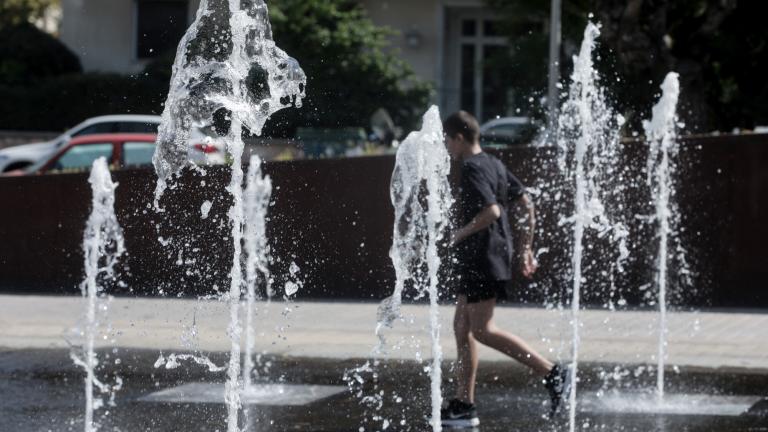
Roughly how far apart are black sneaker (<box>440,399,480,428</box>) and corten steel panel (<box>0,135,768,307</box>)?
458 centimetres

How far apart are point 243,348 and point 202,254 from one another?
4.54 ft

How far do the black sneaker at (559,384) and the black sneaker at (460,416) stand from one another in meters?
0.44

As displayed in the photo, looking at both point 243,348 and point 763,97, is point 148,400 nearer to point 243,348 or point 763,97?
point 243,348

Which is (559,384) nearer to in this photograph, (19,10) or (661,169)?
(661,169)

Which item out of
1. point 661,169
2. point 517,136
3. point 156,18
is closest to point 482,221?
point 661,169

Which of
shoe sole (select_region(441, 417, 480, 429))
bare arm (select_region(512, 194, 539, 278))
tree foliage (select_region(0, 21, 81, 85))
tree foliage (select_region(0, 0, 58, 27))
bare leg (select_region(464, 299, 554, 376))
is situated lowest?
shoe sole (select_region(441, 417, 480, 429))

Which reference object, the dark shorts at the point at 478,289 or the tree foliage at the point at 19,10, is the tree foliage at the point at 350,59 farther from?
the dark shorts at the point at 478,289

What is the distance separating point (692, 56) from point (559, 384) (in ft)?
32.9

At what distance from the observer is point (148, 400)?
7906 millimetres

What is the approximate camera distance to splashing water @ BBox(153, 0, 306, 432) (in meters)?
7.23

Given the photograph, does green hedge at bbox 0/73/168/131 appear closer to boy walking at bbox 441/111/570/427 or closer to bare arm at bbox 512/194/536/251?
bare arm at bbox 512/194/536/251

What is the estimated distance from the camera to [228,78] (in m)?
7.45


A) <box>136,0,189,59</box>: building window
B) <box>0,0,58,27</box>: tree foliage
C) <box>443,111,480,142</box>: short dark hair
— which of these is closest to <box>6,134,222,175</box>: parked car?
<box>443,111,480,142</box>: short dark hair

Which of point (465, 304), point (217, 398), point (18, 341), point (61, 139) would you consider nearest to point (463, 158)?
point (465, 304)
